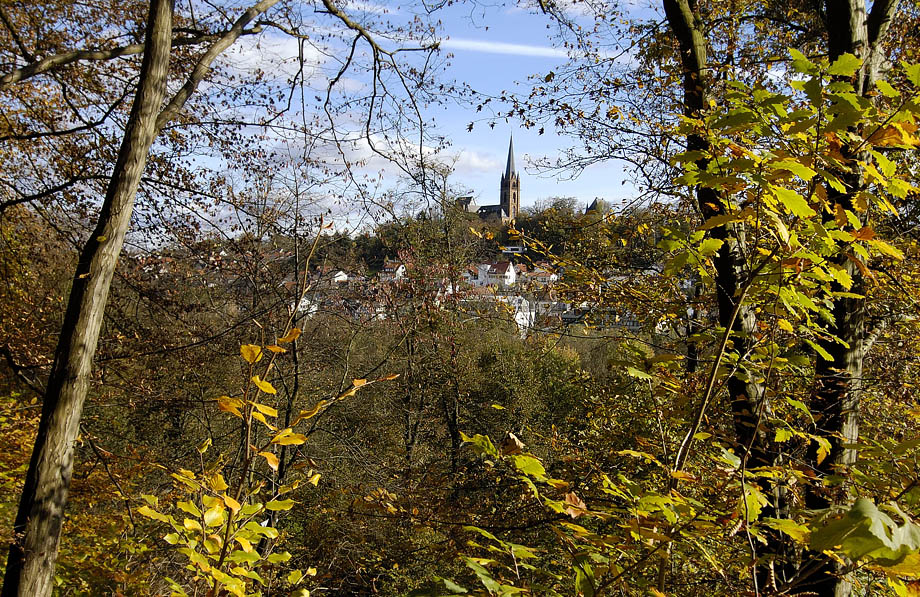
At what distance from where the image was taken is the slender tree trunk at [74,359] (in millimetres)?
2723

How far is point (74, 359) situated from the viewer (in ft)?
9.35

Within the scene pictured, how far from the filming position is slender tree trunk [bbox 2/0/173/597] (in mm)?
2723

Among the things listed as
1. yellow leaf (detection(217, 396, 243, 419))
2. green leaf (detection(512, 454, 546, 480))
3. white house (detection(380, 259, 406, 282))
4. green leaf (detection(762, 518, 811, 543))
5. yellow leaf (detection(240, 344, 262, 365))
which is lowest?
green leaf (detection(762, 518, 811, 543))

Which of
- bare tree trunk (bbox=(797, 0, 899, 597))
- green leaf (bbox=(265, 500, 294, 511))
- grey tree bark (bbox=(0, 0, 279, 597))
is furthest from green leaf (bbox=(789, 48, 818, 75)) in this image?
grey tree bark (bbox=(0, 0, 279, 597))

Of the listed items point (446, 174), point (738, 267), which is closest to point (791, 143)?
point (738, 267)

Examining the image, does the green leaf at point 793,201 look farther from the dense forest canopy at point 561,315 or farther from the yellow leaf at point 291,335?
the yellow leaf at point 291,335

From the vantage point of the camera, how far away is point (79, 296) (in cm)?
291

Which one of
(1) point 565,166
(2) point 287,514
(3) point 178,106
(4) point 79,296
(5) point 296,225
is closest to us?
(4) point 79,296

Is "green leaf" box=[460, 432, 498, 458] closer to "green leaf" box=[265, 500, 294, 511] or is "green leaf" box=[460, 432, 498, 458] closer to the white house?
"green leaf" box=[265, 500, 294, 511]

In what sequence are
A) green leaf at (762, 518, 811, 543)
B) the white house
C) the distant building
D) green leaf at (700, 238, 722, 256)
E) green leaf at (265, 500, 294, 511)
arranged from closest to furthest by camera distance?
green leaf at (762, 518, 811, 543) < green leaf at (265, 500, 294, 511) < green leaf at (700, 238, 722, 256) < the white house < the distant building

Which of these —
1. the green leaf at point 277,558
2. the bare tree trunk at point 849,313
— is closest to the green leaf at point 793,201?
the green leaf at point 277,558

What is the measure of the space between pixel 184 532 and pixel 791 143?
2238 millimetres

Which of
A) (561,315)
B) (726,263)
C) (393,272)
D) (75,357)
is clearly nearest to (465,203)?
(393,272)

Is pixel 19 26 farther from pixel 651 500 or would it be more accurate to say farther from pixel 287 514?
pixel 287 514
